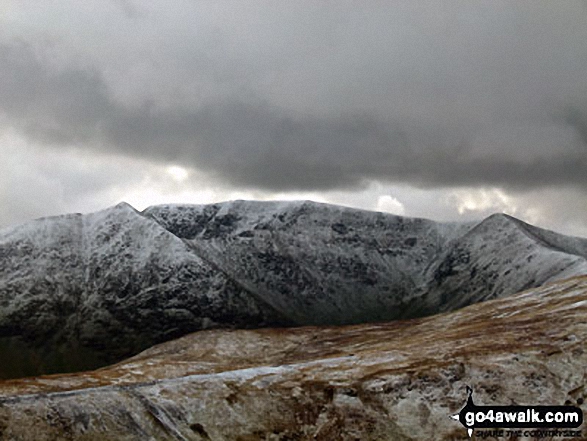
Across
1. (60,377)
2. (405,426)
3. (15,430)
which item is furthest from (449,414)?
(60,377)

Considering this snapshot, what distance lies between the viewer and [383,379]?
342ft

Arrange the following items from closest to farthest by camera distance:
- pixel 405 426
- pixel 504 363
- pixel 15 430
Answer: pixel 15 430, pixel 405 426, pixel 504 363

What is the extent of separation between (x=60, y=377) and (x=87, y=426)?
65.2 metres

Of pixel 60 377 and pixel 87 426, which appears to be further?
pixel 60 377

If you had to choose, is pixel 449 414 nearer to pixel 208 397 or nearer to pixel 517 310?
pixel 208 397
